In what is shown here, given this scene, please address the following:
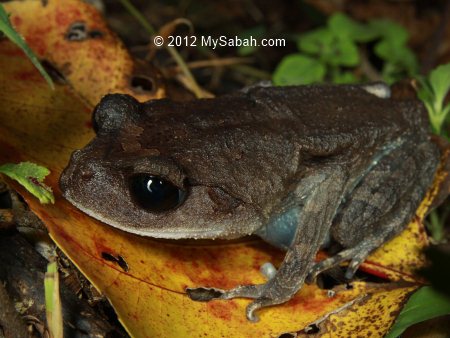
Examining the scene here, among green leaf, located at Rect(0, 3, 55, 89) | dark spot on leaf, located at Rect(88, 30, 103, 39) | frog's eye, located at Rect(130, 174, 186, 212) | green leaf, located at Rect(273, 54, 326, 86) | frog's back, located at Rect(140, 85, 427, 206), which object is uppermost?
green leaf, located at Rect(273, 54, 326, 86)

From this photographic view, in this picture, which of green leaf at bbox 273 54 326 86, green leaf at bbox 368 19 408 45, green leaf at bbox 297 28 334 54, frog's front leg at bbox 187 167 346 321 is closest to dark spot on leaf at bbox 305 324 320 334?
frog's front leg at bbox 187 167 346 321

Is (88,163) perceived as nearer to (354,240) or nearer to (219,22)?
(354,240)

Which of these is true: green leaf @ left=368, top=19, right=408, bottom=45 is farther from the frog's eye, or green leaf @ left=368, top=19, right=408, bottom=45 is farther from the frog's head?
the frog's eye

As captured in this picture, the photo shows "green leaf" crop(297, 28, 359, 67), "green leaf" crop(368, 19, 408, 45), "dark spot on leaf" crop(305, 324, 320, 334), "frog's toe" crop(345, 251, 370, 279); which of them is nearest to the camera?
"dark spot on leaf" crop(305, 324, 320, 334)

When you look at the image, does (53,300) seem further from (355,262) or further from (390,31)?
(390,31)

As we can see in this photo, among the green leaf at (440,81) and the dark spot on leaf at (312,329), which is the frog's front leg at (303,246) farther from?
the green leaf at (440,81)

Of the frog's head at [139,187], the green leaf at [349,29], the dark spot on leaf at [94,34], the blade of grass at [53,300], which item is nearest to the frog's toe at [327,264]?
the frog's head at [139,187]

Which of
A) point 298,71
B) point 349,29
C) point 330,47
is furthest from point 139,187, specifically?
point 349,29

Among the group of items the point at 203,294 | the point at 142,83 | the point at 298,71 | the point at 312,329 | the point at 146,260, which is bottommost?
the point at 312,329
